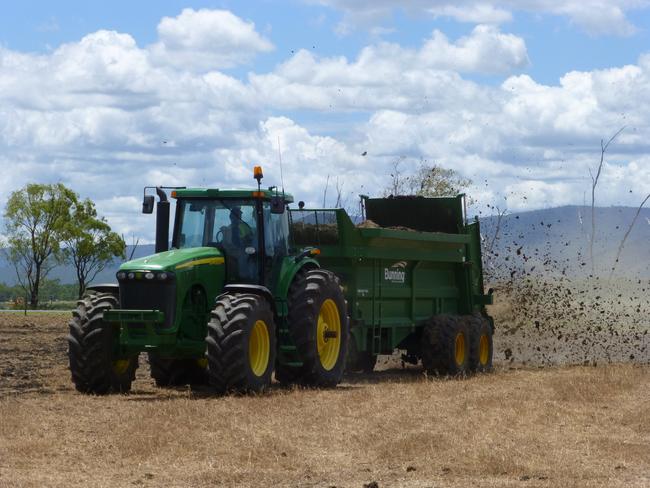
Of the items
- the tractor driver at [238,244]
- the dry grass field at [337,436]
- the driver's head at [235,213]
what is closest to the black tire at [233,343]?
the dry grass field at [337,436]

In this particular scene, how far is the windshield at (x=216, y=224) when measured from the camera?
14781 mm

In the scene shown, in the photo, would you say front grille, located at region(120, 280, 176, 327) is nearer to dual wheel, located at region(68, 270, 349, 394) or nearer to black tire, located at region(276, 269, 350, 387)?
dual wheel, located at region(68, 270, 349, 394)

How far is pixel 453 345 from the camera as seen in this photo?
18.2 meters

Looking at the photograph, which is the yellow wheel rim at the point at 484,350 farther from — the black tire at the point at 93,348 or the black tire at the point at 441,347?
the black tire at the point at 93,348

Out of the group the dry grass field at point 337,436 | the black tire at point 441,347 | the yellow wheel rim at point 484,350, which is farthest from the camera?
the yellow wheel rim at point 484,350

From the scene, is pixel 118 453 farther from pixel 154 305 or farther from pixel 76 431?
pixel 154 305

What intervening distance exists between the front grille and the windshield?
4.08 feet

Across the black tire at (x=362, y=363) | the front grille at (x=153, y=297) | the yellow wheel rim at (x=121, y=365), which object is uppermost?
the front grille at (x=153, y=297)

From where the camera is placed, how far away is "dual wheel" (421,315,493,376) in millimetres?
18047

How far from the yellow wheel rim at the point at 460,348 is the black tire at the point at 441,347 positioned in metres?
0.10

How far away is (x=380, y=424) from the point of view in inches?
451

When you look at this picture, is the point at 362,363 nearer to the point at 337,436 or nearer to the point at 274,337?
the point at 274,337

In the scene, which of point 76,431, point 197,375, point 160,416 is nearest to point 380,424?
point 160,416

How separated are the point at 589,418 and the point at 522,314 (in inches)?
514
